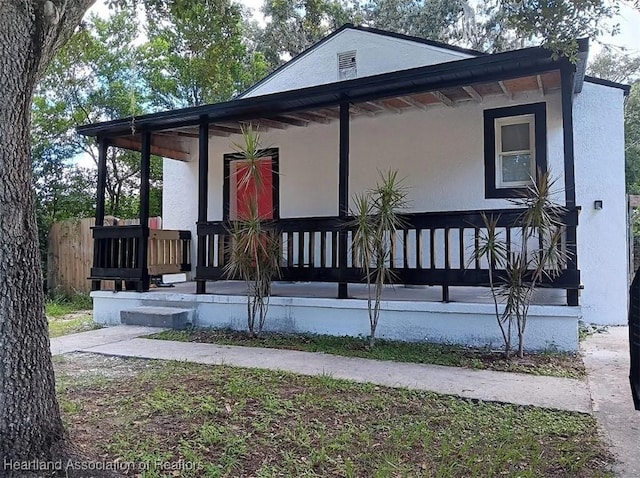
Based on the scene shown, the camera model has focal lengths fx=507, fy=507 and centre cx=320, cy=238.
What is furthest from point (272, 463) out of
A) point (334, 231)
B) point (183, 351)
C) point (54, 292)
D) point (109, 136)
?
point (54, 292)

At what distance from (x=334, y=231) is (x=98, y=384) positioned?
304 centimetres

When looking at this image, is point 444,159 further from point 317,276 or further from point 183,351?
point 183,351

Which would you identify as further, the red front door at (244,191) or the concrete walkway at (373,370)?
the red front door at (244,191)

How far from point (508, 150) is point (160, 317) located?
509cm

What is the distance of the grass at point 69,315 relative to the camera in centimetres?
673

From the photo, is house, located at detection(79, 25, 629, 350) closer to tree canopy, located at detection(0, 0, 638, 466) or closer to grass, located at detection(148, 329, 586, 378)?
grass, located at detection(148, 329, 586, 378)

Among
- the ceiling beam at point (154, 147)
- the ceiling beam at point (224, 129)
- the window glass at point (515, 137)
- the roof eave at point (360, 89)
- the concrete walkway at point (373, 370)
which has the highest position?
the ceiling beam at point (224, 129)

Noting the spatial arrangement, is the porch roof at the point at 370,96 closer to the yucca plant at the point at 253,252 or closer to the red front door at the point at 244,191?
the red front door at the point at 244,191

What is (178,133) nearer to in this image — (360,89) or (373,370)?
(360,89)

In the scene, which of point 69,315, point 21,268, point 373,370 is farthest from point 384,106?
point 69,315

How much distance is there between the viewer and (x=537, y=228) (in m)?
4.56

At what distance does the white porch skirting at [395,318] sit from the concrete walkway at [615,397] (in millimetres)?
387

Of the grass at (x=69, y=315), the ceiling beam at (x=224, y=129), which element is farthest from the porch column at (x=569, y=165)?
the grass at (x=69, y=315)

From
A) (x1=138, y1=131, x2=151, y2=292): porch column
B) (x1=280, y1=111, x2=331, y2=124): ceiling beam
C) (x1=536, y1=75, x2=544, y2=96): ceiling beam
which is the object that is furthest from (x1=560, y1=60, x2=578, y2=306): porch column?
(x1=138, y1=131, x2=151, y2=292): porch column
